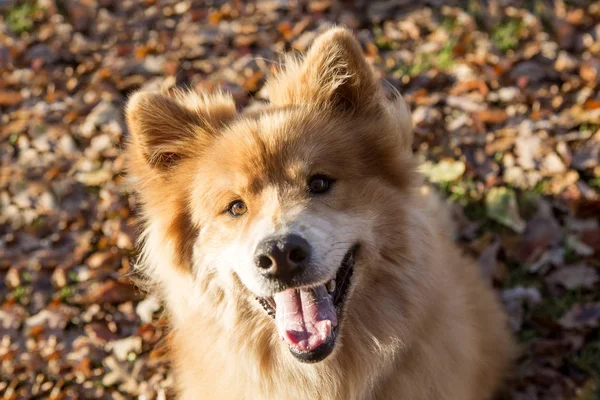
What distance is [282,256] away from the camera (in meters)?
2.34

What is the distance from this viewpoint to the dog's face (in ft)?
8.10

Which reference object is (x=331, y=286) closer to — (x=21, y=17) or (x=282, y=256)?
(x=282, y=256)

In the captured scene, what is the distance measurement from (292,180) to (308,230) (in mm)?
348

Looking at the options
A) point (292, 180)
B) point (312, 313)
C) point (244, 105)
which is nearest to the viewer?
point (312, 313)

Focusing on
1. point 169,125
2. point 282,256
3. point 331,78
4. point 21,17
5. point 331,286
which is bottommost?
point 331,286

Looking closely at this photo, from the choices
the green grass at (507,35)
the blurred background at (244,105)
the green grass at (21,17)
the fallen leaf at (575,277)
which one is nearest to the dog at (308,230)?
the blurred background at (244,105)

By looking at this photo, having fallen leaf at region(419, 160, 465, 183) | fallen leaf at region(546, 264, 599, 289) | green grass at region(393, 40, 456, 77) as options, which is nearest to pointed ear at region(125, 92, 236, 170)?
fallen leaf at region(419, 160, 465, 183)

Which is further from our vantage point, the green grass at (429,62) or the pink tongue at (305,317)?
the green grass at (429,62)

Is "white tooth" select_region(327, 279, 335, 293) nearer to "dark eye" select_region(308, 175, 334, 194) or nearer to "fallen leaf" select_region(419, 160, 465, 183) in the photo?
"dark eye" select_region(308, 175, 334, 194)

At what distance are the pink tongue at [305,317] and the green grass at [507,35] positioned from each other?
3.61m

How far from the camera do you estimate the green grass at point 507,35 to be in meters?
5.14

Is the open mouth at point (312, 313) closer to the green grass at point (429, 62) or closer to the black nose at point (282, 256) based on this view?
the black nose at point (282, 256)

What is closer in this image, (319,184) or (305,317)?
(305,317)

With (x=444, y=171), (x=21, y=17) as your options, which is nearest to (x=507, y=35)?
(x=444, y=171)
